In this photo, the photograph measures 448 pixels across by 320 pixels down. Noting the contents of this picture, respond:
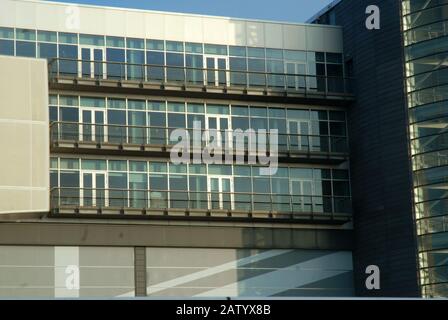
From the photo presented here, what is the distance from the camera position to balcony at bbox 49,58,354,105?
48156 mm

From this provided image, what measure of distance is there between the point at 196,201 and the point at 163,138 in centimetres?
407

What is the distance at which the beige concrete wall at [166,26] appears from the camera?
158 feet

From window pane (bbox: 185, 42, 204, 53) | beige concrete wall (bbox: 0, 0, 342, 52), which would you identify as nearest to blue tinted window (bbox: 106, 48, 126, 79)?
beige concrete wall (bbox: 0, 0, 342, 52)

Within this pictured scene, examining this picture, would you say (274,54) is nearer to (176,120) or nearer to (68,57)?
(176,120)

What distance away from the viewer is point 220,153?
50.2 meters

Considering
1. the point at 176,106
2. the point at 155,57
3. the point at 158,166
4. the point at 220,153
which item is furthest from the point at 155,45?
the point at 220,153

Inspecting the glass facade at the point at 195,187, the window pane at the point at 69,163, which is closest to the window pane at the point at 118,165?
the glass facade at the point at 195,187

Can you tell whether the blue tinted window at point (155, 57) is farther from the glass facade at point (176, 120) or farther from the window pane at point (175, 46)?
the glass facade at point (176, 120)

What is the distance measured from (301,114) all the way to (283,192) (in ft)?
16.8

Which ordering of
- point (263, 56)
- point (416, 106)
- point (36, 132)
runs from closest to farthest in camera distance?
point (36, 132) < point (416, 106) < point (263, 56)

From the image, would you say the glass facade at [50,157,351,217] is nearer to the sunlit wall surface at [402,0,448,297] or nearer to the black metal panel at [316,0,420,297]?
the black metal panel at [316,0,420,297]

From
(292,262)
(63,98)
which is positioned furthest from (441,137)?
(63,98)

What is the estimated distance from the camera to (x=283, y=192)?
51250mm

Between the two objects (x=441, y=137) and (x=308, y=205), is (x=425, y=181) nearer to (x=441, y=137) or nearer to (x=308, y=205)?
(x=441, y=137)
